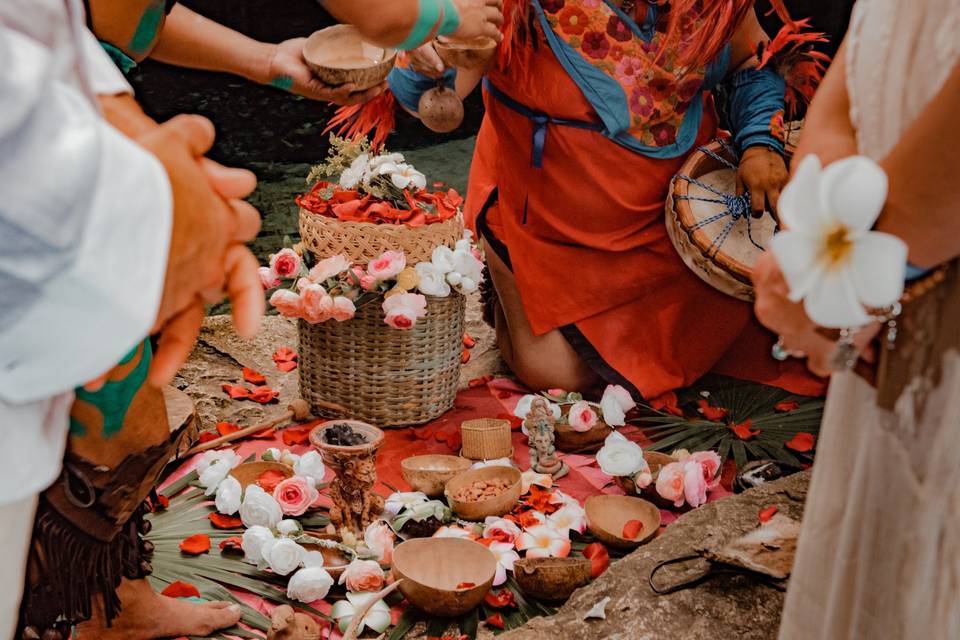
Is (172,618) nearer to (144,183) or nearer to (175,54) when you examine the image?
(175,54)

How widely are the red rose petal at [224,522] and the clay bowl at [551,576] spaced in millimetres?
690

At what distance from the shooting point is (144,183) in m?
0.93

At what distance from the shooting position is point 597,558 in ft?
7.64

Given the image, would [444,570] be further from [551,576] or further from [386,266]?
[386,266]

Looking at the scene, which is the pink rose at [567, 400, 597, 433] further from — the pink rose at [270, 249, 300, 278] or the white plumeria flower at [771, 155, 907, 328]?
the white plumeria flower at [771, 155, 907, 328]

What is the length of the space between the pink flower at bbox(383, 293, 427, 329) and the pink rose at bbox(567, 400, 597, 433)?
1.76ft

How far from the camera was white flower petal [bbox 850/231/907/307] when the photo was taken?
90cm

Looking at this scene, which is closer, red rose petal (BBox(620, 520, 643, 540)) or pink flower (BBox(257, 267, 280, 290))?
red rose petal (BBox(620, 520, 643, 540))

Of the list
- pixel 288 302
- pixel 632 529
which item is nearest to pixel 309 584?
pixel 632 529

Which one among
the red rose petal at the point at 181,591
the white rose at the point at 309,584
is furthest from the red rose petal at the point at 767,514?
the red rose petal at the point at 181,591

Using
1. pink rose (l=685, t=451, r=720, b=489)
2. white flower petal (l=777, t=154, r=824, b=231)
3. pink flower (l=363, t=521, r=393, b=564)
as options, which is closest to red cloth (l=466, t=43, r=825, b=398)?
pink rose (l=685, t=451, r=720, b=489)

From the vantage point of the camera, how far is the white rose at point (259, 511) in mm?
2375

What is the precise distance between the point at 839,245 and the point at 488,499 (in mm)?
1656

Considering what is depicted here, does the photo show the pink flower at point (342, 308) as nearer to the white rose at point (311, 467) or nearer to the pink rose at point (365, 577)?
the white rose at point (311, 467)
